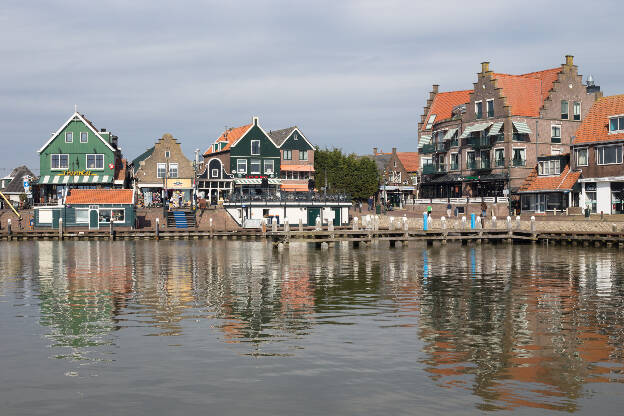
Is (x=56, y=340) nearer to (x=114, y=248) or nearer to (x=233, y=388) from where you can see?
(x=233, y=388)

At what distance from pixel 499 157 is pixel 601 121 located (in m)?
16.2

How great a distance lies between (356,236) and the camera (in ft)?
199

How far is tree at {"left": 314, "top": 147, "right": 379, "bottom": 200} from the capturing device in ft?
384

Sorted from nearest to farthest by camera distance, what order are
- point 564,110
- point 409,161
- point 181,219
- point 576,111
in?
point 181,219, point 564,110, point 576,111, point 409,161

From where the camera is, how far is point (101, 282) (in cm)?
3541

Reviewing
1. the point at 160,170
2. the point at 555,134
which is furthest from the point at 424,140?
the point at 160,170

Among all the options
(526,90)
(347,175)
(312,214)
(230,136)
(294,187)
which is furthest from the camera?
(347,175)

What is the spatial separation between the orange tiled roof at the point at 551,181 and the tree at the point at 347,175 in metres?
37.1

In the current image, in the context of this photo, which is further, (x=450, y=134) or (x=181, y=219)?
(x=450, y=134)

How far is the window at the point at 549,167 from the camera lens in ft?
266

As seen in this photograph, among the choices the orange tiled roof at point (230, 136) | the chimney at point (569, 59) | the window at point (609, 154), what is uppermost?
the chimney at point (569, 59)

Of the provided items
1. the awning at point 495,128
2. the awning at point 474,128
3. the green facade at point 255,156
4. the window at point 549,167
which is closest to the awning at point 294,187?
the green facade at point 255,156

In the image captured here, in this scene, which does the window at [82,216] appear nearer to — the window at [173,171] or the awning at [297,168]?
the window at [173,171]

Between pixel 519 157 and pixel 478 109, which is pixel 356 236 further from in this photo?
pixel 478 109
